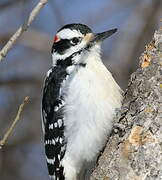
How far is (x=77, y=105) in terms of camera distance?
3.44 metres

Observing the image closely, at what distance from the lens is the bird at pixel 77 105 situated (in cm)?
341

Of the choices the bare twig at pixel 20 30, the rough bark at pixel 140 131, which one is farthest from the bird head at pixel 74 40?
the bare twig at pixel 20 30

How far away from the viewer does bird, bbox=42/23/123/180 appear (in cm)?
341

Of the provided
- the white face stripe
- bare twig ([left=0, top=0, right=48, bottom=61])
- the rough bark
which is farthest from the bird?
bare twig ([left=0, top=0, right=48, bottom=61])

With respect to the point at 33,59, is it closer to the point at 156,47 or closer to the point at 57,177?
the point at 57,177

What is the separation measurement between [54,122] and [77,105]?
29 cm

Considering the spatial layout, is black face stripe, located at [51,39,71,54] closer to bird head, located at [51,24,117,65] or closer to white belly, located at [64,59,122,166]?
bird head, located at [51,24,117,65]

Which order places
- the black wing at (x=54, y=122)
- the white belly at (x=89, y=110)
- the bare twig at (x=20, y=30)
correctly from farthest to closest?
the black wing at (x=54, y=122) < the white belly at (x=89, y=110) < the bare twig at (x=20, y=30)

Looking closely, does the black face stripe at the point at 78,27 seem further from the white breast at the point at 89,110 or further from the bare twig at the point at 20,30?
the bare twig at the point at 20,30

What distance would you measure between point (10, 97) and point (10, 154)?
675 mm

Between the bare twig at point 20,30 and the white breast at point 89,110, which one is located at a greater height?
the bare twig at point 20,30

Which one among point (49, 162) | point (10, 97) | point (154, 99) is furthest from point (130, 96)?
point (10, 97)

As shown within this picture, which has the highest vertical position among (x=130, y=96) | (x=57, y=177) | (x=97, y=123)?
(x=130, y=96)

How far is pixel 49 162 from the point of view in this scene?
3.67 meters
